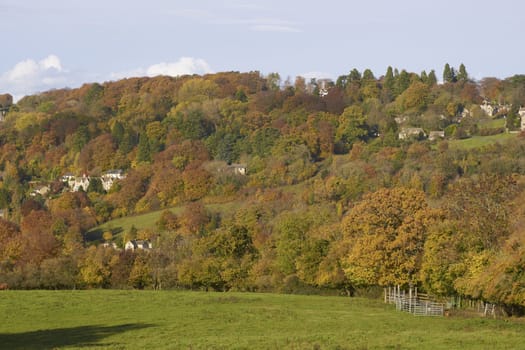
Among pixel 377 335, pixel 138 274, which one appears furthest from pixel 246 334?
pixel 138 274

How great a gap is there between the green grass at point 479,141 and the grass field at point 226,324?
93.3m

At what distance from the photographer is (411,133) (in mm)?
180625

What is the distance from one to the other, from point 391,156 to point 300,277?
252 feet

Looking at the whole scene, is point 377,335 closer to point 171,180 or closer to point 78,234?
point 78,234

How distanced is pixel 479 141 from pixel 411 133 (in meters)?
19.9

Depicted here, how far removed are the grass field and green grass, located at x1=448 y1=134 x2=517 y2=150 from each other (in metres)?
93.3

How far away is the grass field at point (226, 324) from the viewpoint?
134 feet

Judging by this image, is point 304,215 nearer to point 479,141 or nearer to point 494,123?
point 479,141

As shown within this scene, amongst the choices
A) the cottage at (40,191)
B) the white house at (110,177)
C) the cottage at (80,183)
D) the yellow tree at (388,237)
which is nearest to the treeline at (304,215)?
the yellow tree at (388,237)

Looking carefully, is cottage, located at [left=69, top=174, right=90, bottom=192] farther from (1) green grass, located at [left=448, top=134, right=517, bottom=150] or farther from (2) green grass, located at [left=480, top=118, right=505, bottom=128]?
(2) green grass, located at [left=480, top=118, right=505, bottom=128]

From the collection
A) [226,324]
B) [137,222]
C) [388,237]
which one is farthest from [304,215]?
[137,222]

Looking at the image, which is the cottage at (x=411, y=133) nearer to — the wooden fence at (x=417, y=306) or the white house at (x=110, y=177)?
the white house at (x=110, y=177)

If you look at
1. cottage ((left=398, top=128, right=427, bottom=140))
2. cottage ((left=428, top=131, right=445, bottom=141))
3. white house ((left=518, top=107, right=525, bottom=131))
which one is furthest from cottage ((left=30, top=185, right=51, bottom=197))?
white house ((left=518, top=107, right=525, bottom=131))

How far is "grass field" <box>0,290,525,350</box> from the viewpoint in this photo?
40.9m
